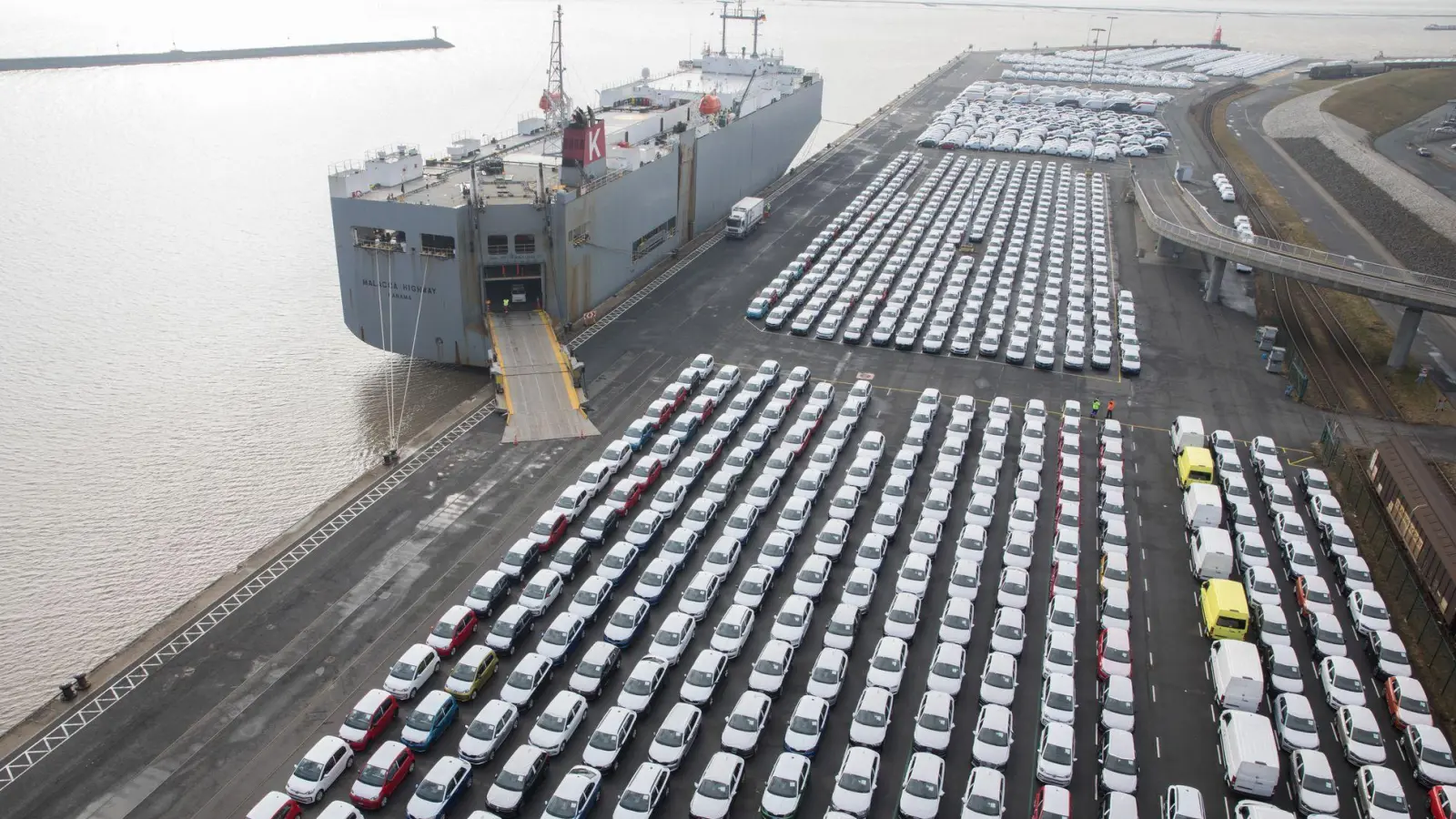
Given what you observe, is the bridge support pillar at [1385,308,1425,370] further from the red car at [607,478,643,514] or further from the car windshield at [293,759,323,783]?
the car windshield at [293,759,323,783]

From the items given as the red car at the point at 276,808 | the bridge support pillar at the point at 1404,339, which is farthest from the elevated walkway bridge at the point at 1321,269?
the red car at the point at 276,808

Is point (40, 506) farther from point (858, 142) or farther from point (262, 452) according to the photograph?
point (858, 142)

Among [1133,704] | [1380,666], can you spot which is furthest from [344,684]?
[1380,666]

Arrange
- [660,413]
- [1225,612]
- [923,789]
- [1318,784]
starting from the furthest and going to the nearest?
1. [660,413]
2. [1225,612]
3. [1318,784]
4. [923,789]

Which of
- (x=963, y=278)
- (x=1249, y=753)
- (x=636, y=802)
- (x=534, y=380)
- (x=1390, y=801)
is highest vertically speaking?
(x=963, y=278)

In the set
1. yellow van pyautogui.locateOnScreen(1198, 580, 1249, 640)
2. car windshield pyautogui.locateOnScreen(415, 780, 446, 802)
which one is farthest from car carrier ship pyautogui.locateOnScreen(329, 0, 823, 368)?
yellow van pyautogui.locateOnScreen(1198, 580, 1249, 640)

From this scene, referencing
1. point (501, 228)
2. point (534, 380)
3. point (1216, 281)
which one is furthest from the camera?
point (1216, 281)

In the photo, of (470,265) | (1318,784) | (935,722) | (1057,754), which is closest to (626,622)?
(935,722)

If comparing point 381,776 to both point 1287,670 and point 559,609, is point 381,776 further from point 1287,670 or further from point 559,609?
point 1287,670
